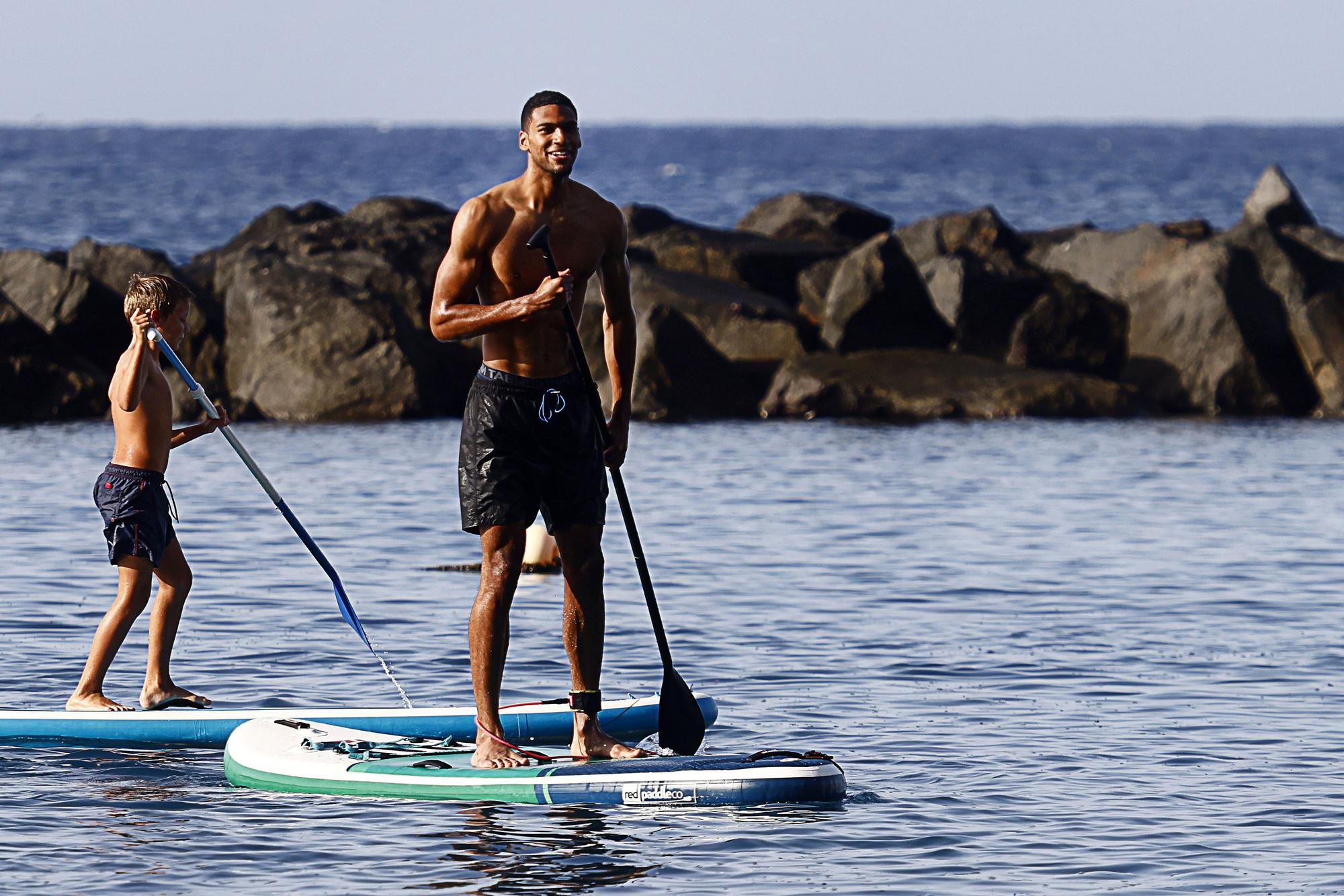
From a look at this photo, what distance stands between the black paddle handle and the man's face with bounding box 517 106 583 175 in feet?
0.91

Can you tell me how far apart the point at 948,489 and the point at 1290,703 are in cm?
812

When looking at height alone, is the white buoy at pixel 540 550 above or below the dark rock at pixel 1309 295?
below

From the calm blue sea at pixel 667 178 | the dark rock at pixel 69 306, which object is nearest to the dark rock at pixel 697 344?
the dark rock at pixel 69 306

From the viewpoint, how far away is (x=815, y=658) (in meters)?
10.8

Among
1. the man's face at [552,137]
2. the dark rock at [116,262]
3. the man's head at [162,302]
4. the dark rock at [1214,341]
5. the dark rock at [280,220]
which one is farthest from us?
the dark rock at [280,220]

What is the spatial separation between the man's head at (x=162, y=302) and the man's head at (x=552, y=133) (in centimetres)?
184

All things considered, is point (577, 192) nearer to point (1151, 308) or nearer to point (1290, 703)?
point (1290, 703)

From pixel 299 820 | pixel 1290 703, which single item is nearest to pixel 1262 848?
pixel 1290 703

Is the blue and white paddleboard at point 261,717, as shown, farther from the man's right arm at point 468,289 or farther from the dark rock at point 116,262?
the dark rock at point 116,262

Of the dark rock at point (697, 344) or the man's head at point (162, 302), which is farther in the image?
the dark rock at point (697, 344)

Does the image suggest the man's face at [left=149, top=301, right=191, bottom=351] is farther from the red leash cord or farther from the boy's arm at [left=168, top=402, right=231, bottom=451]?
the red leash cord

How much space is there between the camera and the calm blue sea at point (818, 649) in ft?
23.2

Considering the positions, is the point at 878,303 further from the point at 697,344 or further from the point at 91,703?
the point at 91,703

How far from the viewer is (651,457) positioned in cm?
2006
